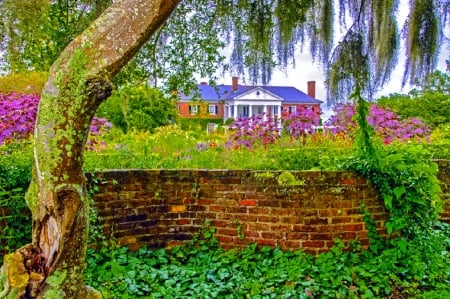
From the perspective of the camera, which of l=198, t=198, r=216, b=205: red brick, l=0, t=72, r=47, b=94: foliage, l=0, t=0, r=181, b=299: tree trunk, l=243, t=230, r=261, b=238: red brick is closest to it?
l=0, t=0, r=181, b=299: tree trunk

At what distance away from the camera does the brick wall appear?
342 cm

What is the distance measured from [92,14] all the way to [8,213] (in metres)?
1.58

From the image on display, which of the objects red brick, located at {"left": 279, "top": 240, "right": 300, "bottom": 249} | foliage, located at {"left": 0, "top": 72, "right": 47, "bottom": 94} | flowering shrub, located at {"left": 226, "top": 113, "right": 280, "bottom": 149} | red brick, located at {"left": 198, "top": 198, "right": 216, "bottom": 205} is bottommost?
red brick, located at {"left": 279, "top": 240, "right": 300, "bottom": 249}

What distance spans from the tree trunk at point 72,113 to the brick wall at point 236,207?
5.92 ft

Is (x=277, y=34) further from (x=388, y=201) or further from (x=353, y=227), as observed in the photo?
(x=353, y=227)

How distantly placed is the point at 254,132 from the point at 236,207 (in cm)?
256

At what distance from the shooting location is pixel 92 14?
82.7 inches

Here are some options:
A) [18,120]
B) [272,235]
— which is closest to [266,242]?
[272,235]

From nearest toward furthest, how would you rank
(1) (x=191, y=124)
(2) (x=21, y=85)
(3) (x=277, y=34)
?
(3) (x=277, y=34) < (1) (x=191, y=124) < (2) (x=21, y=85)

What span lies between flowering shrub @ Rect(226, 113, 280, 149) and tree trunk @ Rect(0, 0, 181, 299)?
4.22 m

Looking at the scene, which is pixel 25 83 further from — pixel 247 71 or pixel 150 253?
pixel 247 71

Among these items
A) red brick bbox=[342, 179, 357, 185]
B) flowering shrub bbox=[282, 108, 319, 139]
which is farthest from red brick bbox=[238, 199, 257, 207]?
flowering shrub bbox=[282, 108, 319, 139]

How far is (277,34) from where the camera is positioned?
203 centimetres

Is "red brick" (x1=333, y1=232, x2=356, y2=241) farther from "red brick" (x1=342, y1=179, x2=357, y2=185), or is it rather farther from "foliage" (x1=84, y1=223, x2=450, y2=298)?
"red brick" (x1=342, y1=179, x2=357, y2=185)
